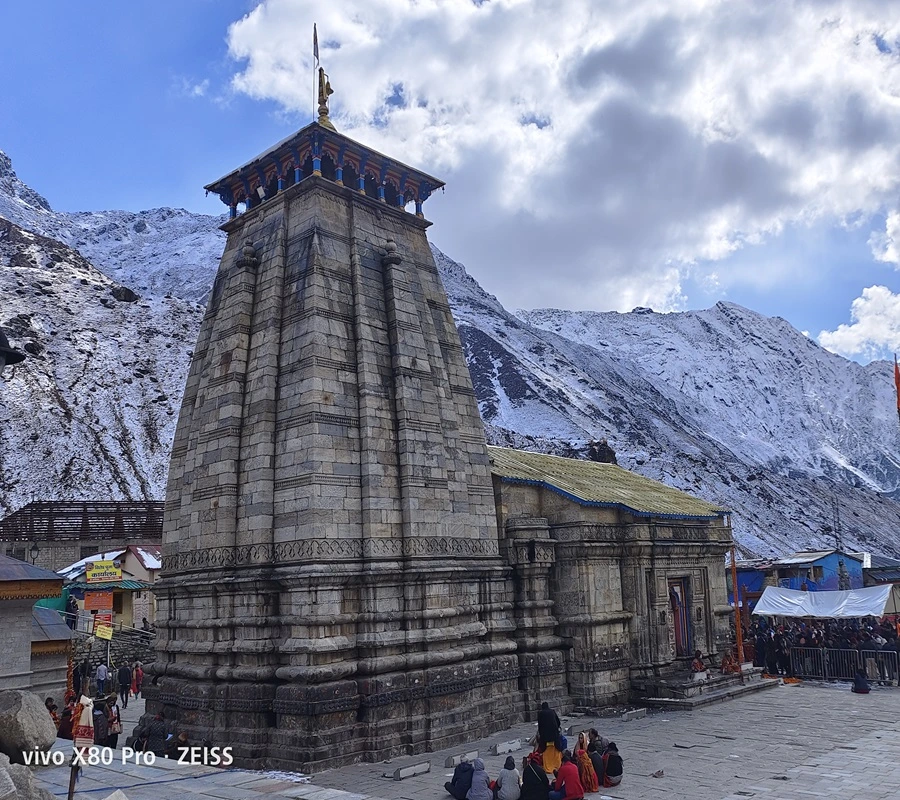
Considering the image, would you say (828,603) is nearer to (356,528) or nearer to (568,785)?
(568,785)

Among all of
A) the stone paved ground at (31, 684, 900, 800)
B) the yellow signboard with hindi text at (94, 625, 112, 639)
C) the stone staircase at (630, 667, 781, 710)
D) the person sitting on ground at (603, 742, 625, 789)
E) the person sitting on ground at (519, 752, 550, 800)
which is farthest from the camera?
the yellow signboard with hindi text at (94, 625, 112, 639)

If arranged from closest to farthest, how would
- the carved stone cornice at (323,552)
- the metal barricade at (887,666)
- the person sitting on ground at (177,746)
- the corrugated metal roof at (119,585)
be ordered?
the person sitting on ground at (177,746), the carved stone cornice at (323,552), the metal barricade at (887,666), the corrugated metal roof at (119,585)

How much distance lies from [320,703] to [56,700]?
42.8 ft

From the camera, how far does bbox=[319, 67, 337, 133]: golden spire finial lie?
19.8 meters

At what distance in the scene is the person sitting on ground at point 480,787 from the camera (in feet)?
39.1

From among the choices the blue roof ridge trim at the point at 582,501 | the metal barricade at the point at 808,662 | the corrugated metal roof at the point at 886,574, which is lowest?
the metal barricade at the point at 808,662

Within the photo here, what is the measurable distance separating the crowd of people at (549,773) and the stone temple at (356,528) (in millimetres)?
2983

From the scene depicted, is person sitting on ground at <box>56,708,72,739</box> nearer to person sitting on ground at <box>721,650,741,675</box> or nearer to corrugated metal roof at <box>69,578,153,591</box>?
person sitting on ground at <box>721,650,741,675</box>

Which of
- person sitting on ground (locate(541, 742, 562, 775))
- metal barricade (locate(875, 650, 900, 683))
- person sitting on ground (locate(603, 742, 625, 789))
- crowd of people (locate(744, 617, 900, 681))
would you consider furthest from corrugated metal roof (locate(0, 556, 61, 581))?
metal barricade (locate(875, 650, 900, 683))

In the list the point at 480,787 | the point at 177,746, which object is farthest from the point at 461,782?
the point at 177,746

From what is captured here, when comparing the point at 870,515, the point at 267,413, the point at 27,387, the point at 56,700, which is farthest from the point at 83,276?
the point at 870,515

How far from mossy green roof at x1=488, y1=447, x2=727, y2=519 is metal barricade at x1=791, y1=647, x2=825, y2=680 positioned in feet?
17.4

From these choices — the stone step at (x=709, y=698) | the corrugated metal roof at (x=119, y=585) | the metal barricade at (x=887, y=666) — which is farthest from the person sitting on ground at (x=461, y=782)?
the corrugated metal roof at (x=119, y=585)

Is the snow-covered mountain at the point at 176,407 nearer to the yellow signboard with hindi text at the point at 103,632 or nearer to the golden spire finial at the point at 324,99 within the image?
the yellow signboard with hindi text at the point at 103,632
